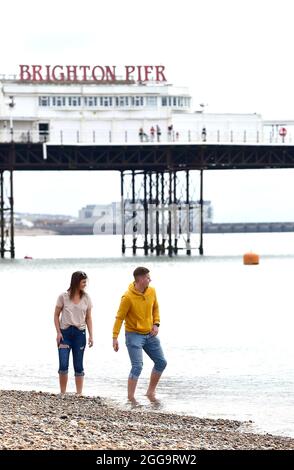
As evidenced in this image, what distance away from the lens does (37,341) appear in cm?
3759

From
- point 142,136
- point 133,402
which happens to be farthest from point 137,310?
point 142,136

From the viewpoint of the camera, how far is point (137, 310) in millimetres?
21359

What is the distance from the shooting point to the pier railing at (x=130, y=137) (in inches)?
3637

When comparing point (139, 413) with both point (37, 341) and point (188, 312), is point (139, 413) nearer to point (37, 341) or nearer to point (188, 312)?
point (37, 341)

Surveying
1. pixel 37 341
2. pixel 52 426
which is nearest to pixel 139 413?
pixel 52 426

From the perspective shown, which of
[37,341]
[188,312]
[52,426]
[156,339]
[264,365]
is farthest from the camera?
[188,312]

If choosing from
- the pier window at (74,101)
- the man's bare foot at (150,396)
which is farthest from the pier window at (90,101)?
the man's bare foot at (150,396)

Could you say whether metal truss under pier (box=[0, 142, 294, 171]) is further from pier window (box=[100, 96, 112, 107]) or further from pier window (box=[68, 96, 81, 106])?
pier window (box=[68, 96, 81, 106])

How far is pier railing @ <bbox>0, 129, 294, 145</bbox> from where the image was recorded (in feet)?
303

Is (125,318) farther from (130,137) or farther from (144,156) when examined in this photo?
(144,156)

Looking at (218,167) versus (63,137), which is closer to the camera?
(63,137)

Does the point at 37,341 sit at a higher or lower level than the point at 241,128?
lower

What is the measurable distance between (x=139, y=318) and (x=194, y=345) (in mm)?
15558

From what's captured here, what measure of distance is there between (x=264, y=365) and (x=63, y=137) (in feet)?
207
